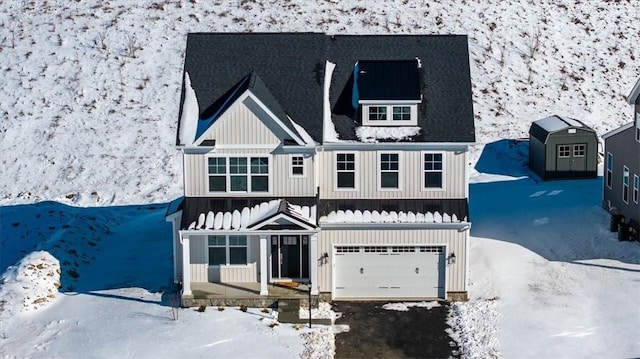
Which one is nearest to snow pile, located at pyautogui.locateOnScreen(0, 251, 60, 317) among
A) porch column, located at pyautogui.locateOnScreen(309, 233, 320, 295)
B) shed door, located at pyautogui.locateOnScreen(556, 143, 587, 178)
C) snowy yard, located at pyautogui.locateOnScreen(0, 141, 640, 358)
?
snowy yard, located at pyautogui.locateOnScreen(0, 141, 640, 358)

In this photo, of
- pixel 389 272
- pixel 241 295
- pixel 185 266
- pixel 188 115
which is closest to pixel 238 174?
pixel 188 115

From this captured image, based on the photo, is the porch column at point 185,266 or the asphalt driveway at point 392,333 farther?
the porch column at point 185,266

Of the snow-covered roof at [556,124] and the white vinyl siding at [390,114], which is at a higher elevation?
the white vinyl siding at [390,114]

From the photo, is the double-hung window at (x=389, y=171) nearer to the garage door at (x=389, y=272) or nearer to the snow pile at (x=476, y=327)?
the garage door at (x=389, y=272)

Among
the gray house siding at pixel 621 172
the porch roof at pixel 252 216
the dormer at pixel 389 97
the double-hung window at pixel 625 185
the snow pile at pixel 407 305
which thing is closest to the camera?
the porch roof at pixel 252 216

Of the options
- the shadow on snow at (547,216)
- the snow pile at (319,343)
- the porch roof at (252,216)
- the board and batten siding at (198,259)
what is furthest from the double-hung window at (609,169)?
the board and batten siding at (198,259)

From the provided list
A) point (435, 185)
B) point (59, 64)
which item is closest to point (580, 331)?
point (435, 185)

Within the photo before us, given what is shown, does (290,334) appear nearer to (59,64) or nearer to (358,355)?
(358,355)
